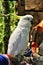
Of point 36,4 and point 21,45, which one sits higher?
point 36,4

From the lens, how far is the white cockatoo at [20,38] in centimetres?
189

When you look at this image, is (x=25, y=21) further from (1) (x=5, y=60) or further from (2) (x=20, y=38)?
(1) (x=5, y=60)

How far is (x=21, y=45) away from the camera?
6.40 feet

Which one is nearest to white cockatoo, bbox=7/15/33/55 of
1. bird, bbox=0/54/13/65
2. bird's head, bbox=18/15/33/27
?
bird's head, bbox=18/15/33/27

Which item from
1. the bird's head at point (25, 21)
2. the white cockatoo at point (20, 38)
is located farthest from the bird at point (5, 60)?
the bird's head at point (25, 21)

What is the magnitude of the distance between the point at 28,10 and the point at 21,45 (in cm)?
83

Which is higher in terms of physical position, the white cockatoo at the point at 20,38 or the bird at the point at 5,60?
the bird at the point at 5,60

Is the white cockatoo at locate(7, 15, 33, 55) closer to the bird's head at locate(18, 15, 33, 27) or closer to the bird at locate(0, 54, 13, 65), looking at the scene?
the bird's head at locate(18, 15, 33, 27)

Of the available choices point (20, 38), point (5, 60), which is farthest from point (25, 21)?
point (5, 60)

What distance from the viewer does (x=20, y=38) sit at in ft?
6.51

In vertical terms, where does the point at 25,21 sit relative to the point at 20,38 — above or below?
above

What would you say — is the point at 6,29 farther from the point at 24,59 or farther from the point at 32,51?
the point at 24,59

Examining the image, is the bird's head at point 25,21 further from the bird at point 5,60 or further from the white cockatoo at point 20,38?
the bird at point 5,60

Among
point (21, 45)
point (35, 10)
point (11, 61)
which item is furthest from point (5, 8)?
point (11, 61)
